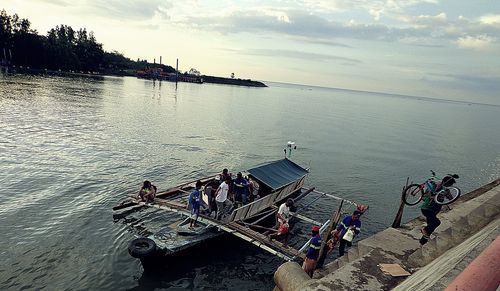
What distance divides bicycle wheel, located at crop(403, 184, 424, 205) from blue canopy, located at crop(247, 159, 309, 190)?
6986 millimetres

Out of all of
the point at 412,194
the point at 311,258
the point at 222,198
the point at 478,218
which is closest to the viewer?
the point at 311,258

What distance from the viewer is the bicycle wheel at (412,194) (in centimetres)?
1728

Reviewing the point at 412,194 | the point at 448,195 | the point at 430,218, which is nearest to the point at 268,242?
the point at 430,218

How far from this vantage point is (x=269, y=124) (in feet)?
205

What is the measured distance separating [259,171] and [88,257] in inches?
409

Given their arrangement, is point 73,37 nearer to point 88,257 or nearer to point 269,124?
point 269,124

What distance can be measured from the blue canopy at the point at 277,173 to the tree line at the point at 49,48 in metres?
118

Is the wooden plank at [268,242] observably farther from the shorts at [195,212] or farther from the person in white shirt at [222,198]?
the shorts at [195,212]

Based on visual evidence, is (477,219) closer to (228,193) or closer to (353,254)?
(353,254)

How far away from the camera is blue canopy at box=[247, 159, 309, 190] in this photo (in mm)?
20375

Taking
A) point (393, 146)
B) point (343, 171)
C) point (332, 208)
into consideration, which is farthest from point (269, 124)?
point (332, 208)

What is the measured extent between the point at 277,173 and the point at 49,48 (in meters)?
122

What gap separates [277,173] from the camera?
72.5 feet

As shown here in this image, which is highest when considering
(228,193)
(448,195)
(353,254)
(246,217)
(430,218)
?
(448,195)
